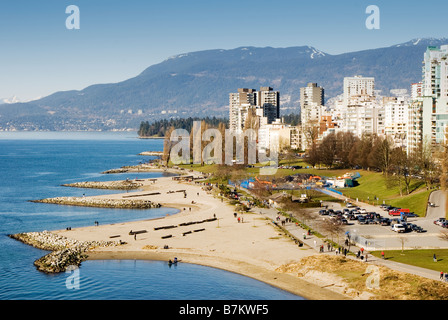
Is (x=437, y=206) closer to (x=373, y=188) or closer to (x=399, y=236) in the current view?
(x=399, y=236)

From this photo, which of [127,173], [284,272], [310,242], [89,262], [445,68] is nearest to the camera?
[284,272]

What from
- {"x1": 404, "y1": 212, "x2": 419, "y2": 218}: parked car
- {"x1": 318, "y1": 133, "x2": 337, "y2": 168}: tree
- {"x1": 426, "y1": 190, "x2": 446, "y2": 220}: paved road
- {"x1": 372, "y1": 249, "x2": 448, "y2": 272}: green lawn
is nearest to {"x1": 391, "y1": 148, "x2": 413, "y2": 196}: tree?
{"x1": 426, "y1": 190, "x2": 446, "y2": 220}: paved road

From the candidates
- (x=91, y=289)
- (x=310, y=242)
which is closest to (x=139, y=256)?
(x=91, y=289)

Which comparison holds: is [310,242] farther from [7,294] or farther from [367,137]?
[367,137]

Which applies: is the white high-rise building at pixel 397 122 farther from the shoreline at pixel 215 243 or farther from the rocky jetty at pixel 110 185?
the shoreline at pixel 215 243

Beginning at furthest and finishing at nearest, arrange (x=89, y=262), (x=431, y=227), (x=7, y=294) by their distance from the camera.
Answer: (x=431, y=227)
(x=89, y=262)
(x=7, y=294)

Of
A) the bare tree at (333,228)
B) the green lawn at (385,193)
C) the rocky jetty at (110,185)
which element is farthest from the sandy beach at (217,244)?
the rocky jetty at (110,185)
